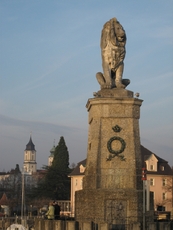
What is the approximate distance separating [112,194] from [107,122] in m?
2.88

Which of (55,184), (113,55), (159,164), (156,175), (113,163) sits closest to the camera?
(113,163)

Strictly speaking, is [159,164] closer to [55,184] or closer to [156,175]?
[156,175]

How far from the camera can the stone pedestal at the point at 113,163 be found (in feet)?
68.2

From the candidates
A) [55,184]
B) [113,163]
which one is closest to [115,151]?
[113,163]

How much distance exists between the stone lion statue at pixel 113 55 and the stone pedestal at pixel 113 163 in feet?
2.98

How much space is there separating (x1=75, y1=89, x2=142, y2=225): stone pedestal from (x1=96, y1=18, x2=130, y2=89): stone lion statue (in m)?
0.91

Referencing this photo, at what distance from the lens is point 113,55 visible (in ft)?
75.1

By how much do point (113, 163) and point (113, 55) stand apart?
4.65m

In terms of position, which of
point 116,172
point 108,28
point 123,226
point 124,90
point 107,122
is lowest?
point 123,226

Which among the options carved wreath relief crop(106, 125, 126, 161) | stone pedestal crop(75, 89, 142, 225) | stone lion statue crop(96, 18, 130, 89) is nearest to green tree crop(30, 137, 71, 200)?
stone lion statue crop(96, 18, 130, 89)

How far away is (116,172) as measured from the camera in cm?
2133

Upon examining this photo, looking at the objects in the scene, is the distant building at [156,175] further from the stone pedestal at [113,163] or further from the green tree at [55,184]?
the stone pedestal at [113,163]

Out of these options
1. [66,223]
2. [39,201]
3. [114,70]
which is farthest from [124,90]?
[39,201]

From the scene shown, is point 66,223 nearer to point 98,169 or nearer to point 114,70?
point 98,169
